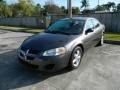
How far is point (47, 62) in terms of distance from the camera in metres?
4.60

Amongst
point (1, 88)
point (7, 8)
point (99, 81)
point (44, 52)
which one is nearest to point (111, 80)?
point (99, 81)

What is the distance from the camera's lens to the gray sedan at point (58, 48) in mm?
4656

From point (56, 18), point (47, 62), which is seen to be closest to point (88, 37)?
point (47, 62)

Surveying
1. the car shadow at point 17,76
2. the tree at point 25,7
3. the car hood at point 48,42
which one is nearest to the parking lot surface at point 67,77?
the car shadow at point 17,76

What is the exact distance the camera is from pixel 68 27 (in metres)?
6.19

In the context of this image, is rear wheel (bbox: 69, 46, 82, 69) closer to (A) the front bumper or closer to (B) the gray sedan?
(B) the gray sedan

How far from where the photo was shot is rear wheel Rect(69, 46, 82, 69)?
514 cm

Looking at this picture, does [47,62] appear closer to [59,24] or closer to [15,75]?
[15,75]

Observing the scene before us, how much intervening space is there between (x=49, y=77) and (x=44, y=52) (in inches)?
27.7

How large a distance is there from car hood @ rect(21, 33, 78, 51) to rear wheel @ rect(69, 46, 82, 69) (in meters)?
0.39

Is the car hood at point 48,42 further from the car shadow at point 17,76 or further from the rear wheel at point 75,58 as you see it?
the car shadow at point 17,76

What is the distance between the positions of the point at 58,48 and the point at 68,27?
1588mm

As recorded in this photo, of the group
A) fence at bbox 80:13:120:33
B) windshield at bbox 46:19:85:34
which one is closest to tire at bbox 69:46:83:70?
windshield at bbox 46:19:85:34

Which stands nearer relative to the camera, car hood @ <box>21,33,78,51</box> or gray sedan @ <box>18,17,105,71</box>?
gray sedan @ <box>18,17,105,71</box>
